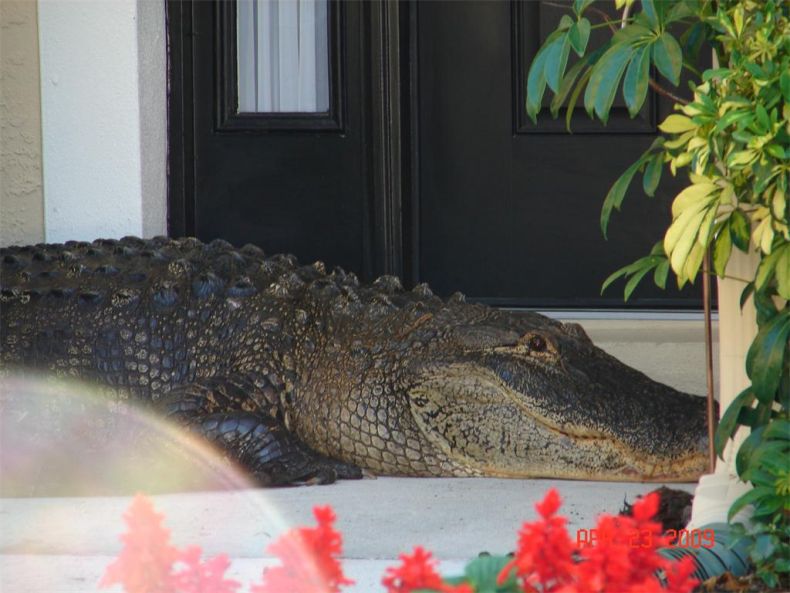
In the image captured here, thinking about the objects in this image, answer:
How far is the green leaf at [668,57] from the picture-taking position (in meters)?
2.31

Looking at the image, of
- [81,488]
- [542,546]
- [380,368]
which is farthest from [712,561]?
[81,488]

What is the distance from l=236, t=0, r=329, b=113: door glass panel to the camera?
17.7 ft

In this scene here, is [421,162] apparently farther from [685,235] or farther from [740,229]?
[685,235]

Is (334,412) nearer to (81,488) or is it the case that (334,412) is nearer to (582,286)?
(81,488)

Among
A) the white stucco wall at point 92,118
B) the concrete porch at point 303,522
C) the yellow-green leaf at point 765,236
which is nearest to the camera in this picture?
the yellow-green leaf at point 765,236

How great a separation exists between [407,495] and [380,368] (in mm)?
524

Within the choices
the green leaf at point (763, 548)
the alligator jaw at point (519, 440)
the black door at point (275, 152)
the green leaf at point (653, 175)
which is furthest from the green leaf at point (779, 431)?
the black door at point (275, 152)

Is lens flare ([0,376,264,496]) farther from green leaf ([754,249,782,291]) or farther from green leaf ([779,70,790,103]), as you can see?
green leaf ([779,70,790,103])

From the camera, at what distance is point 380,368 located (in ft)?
13.8

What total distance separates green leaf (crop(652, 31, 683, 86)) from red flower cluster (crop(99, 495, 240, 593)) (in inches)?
51.0

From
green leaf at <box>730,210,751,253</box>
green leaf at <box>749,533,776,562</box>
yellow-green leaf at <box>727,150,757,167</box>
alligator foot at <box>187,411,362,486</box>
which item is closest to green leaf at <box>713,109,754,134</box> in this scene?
yellow-green leaf at <box>727,150,757,167</box>

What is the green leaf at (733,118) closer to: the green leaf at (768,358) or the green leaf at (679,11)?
the green leaf at (679,11)

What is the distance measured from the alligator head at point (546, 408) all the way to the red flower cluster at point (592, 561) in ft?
7.44

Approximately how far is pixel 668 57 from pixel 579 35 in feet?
0.56
